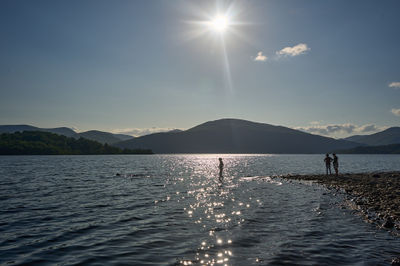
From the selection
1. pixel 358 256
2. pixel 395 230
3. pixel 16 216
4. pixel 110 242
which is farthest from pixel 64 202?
pixel 395 230

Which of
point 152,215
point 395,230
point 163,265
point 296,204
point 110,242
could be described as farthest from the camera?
point 296,204

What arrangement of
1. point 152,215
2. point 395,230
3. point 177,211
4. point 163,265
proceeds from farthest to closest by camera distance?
1. point 177,211
2. point 152,215
3. point 395,230
4. point 163,265

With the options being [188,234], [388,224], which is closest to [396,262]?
[388,224]

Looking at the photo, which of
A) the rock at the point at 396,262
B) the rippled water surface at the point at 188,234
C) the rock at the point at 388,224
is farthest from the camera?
the rock at the point at 388,224

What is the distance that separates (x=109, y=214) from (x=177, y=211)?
15.8ft

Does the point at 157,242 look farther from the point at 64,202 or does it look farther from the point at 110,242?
the point at 64,202

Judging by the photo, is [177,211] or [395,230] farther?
[177,211]

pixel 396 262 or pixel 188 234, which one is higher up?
pixel 396 262

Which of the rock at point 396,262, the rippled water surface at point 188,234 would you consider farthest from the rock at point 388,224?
the rock at point 396,262

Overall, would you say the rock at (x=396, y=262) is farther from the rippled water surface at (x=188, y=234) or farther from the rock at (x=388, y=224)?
the rock at (x=388, y=224)

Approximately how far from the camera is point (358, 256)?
10.1 metres

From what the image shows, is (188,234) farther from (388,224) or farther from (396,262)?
(388,224)

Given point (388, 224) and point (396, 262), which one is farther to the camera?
point (388, 224)

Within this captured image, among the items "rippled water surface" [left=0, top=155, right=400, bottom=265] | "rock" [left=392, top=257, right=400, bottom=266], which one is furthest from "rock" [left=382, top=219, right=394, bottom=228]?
"rock" [left=392, top=257, right=400, bottom=266]
